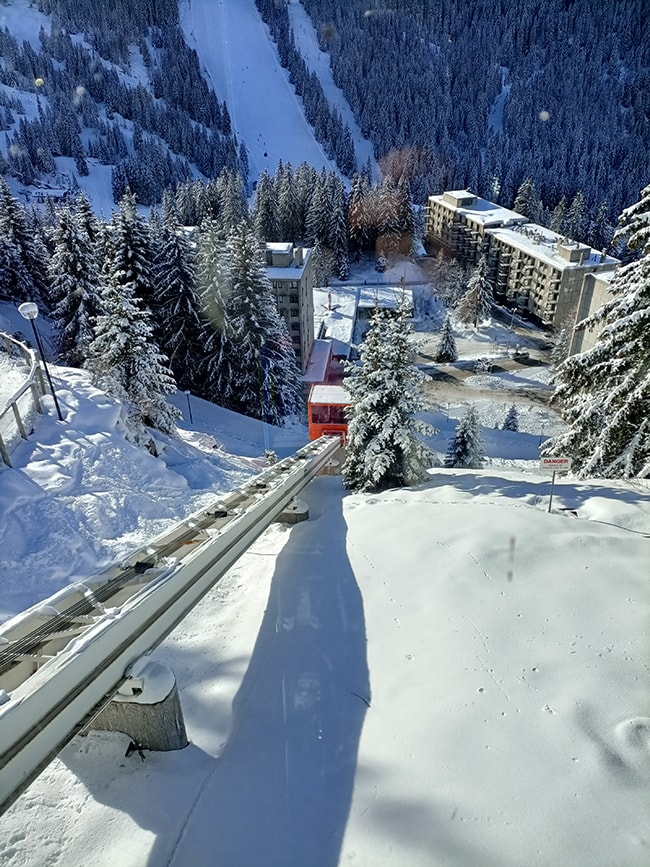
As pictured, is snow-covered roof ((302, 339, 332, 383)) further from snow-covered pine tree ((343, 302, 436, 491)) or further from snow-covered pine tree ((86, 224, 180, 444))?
snow-covered pine tree ((343, 302, 436, 491))

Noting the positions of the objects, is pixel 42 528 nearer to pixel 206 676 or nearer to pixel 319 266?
pixel 206 676

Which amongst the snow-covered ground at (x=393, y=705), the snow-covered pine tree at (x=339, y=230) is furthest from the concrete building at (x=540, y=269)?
the snow-covered ground at (x=393, y=705)

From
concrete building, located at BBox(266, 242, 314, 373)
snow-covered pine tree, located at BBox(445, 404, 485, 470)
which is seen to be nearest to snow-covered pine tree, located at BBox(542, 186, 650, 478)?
snow-covered pine tree, located at BBox(445, 404, 485, 470)

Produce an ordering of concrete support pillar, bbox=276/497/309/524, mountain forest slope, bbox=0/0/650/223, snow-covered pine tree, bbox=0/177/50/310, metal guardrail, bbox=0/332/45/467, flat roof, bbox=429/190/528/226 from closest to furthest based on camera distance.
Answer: concrete support pillar, bbox=276/497/309/524 → metal guardrail, bbox=0/332/45/467 → snow-covered pine tree, bbox=0/177/50/310 → flat roof, bbox=429/190/528/226 → mountain forest slope, bbox=0/0/650/223

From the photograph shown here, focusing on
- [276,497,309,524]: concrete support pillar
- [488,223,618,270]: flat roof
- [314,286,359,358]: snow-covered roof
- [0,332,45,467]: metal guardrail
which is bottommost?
[314,286,359,358]: snow-covered roof

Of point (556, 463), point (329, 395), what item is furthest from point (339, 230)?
point (556, 463)

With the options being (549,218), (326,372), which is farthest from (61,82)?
(326,372)

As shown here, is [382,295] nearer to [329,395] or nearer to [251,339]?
[251,339]
